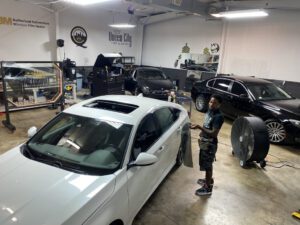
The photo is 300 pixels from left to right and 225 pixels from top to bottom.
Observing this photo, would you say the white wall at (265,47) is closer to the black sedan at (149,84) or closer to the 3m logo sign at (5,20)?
the black sedan at (149,84)

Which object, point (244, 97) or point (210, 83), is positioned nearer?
point (244, 97)

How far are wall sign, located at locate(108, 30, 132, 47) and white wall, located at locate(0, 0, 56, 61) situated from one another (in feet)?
11.4

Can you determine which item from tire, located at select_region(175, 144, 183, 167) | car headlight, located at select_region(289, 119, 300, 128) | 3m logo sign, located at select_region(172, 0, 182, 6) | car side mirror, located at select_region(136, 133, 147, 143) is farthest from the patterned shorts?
3m logo sign, located at select_region(172, 0, 182, 6)

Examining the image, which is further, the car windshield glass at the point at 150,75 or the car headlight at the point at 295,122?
the car windshield glass at the point at 150,75

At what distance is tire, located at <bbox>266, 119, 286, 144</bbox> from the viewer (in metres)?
5.42

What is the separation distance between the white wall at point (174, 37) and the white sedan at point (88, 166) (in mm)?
8987

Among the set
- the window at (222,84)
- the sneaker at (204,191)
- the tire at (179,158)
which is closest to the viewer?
the sneaker at (204,191)

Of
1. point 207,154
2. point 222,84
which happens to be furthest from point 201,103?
point 207,154

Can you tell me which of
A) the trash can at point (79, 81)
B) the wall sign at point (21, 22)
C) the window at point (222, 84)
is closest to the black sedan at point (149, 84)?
the window at point (222, 84)

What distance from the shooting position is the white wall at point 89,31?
34.0ft

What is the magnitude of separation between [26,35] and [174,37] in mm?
7036

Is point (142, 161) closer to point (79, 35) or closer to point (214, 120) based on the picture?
point (214, 120)

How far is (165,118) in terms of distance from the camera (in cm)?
333

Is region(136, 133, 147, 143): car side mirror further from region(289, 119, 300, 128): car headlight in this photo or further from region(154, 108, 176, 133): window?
region(289, 119, 300, 128): car headlight
